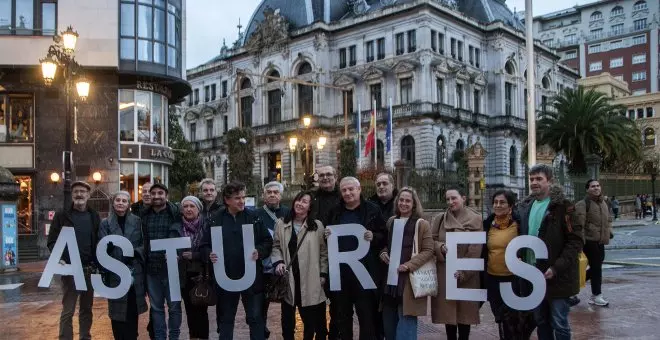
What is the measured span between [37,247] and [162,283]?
20151 millimetres

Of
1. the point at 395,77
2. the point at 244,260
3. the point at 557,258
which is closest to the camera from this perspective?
the point at 557,258

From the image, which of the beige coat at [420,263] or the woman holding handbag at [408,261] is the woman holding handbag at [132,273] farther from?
the beige coat at [420,263]

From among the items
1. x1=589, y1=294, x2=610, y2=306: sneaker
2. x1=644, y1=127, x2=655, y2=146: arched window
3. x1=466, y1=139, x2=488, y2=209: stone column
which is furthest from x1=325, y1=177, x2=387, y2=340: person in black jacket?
x1=644, y1=127, x2=655, y2=146: arched window

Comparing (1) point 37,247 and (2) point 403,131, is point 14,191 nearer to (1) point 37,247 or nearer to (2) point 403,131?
(1) point 37,247

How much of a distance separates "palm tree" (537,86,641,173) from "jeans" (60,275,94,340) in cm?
4439

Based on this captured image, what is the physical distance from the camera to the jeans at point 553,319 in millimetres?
7027

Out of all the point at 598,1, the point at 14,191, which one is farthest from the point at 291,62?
the point at 598,1

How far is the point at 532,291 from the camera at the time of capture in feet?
23.0

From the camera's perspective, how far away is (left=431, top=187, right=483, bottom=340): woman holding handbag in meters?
7.45

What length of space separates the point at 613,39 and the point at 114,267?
11888 cm

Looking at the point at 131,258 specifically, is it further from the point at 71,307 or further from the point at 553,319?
the point at 553,319

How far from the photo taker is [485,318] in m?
10.6

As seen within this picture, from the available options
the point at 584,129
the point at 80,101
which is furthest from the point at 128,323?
the point at 584,129

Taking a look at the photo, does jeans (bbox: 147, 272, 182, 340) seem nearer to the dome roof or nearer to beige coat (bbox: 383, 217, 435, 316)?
beige coat (bbox: 383, 217, 435, 316)
